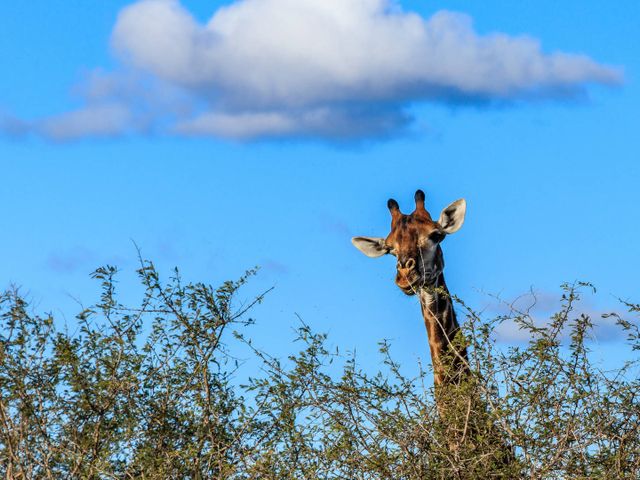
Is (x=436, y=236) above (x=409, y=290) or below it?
above

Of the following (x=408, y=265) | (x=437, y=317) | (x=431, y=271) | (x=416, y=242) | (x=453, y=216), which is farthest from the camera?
(x=453, y=216)

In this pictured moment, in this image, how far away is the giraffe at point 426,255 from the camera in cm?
1201

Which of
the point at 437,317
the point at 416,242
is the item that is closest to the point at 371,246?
the point at 416,242

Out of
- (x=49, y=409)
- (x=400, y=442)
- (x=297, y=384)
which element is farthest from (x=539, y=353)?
(x=49, y=409)

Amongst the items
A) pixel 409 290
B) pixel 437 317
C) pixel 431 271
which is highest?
pixel 431 271

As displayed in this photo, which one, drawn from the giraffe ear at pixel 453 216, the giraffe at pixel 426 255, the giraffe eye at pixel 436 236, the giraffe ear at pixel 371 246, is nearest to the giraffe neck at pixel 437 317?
the giraffe at pixel 426 255

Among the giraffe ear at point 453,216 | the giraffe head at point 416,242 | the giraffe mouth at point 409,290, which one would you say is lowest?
the giraffe mouth at point 409,290

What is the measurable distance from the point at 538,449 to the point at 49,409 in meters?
4.13

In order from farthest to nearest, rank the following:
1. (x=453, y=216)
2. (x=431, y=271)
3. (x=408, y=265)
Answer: (x=453, y=216), (x=431, y=271), (x=408, y=265)

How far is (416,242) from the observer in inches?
496

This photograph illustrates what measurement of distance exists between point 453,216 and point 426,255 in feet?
2.75

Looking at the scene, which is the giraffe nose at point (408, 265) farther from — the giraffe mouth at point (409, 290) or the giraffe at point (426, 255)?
the giraffe mouth at point (409, 290)

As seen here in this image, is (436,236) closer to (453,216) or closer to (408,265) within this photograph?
(453,216)

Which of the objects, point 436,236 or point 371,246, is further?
point 371,246
